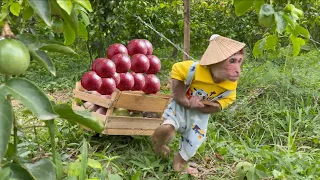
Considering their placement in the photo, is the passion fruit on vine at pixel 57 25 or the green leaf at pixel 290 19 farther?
the green leaf at pixel 290 19

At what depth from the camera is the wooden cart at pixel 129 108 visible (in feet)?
8.36

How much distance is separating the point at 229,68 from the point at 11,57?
4.78ft

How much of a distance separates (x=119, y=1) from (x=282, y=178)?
Result: 2.83 meters

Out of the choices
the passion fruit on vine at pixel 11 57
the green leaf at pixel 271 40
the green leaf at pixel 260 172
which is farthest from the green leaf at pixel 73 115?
the green leaf at pixel 260 172

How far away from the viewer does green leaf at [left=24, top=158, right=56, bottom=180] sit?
3.21 feet

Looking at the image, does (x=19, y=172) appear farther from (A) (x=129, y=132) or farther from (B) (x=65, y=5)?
(A) (x=129, y=132)

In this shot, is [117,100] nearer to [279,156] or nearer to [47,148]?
[47,148]

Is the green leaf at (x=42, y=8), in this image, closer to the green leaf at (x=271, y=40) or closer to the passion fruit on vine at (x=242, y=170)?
the green leaf at (x=271, y=40)

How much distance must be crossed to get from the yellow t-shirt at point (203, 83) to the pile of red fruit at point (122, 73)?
0.43 meters

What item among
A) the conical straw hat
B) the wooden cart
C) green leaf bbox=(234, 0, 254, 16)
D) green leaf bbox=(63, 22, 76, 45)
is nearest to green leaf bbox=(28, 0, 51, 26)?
green leaf bbox=(63, 22, 76, 45)

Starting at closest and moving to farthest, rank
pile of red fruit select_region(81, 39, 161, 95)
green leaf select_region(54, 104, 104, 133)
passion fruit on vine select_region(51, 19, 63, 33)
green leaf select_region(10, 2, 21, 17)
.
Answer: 1. green leaf select_region(54, 104, 104, 133)
2. passion fruit on vine select_region(51, 19, 63, 33)
3. green leaf select_region(10, 2, 21, 17)
4. pile of red fruit select_region(81, 39, 161, 95)

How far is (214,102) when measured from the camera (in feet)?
7.49

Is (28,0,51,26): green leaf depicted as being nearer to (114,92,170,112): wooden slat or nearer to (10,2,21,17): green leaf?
(10,2,21,17): green leaf

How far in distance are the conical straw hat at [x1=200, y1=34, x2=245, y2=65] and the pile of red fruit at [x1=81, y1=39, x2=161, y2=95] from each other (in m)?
0.57
